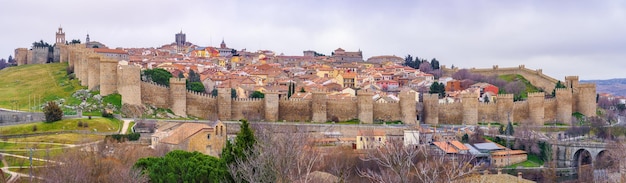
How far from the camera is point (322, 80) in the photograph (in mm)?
59125

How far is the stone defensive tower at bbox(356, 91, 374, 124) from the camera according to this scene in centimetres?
4081

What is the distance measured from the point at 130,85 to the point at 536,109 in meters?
22.8

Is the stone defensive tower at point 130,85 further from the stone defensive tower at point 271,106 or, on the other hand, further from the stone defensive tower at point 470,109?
the stone defensive tower at point 470,109

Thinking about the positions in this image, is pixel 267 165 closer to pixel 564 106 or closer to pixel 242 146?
pixel 242 146

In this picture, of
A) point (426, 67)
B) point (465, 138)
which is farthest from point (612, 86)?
point (465, 138)

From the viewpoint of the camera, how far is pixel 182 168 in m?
23.0

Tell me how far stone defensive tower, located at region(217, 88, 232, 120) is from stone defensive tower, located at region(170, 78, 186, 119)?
70.1 inches

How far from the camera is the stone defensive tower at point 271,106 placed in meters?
39.8

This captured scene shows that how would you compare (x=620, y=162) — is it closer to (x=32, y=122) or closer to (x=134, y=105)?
(x=134, y=105)

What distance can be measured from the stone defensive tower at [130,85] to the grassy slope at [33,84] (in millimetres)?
3856

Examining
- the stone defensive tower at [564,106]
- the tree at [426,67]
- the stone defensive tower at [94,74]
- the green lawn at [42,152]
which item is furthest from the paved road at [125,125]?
the tree at [426,67]

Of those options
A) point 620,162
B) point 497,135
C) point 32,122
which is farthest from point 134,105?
point 620,162

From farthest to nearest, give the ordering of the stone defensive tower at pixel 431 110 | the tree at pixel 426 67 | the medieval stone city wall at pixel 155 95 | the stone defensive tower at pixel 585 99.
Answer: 1. the tree at pixel 426 67
2. the stone defensive tower at pixel 585 99
3. the stone defensive tower at pixel 431 110
4. the medieval stone city wall at pixel 155 95

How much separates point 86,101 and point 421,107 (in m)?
17.8
